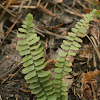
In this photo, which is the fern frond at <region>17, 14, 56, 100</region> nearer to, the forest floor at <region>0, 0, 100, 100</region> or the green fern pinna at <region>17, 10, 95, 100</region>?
the green fern pinna at <region>17, 10, 95, 100</region>

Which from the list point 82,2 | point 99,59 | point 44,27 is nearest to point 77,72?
point 99,59

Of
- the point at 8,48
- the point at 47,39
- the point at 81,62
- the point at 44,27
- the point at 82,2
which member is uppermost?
the point at 82,2

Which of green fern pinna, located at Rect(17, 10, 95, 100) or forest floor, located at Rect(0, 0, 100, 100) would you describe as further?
forest floor, located at Rect(0, 0, 100, 100)

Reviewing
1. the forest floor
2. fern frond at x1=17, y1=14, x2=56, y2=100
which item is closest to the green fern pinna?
fern frond at x1=17, y1=14, x2=56, y2=100

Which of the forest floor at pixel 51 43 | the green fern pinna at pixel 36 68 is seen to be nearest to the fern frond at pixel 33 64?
the green fern pinna at pixel 36 68

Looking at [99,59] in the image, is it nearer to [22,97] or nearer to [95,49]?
[95,49]

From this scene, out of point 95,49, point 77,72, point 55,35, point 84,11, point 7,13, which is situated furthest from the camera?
point 84,11

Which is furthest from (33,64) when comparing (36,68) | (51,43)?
(51,43)
